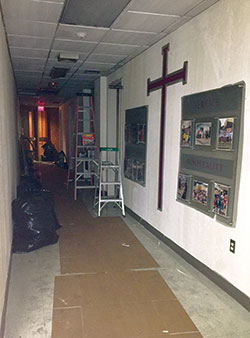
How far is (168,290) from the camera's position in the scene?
2.59m

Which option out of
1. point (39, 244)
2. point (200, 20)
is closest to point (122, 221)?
point (39, 244)

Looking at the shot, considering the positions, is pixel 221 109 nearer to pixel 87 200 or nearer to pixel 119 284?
pixel 119 284

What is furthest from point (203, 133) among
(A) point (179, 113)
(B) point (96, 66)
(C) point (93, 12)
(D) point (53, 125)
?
(D) point (53, 125)

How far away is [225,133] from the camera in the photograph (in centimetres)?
245

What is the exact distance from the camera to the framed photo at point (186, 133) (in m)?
2.98

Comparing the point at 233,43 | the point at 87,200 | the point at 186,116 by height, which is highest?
the point at 233,43

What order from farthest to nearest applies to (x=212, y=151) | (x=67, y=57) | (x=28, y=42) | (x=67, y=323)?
1. (x=67, y=57)
2. (x=28, y=42)
3. (x=212, y=151)
4. (x=67, y=323)

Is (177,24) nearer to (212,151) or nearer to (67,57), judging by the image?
(212,151)

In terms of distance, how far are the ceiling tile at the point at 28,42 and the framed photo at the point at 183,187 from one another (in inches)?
91.1

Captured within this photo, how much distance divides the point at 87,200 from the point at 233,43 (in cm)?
427

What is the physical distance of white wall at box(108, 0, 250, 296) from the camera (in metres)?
2.28

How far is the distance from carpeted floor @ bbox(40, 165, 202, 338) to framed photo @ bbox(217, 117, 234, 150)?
133 centimetres

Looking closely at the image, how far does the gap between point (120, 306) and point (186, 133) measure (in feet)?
5.71

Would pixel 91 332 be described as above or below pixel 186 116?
below
